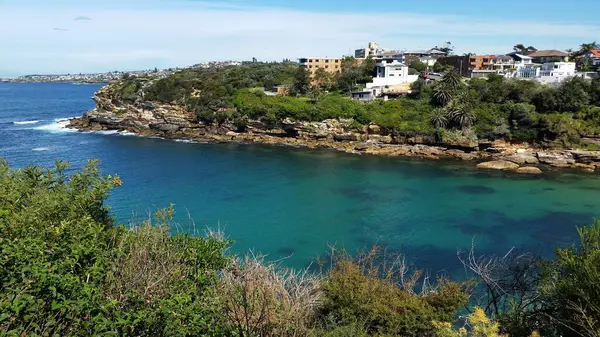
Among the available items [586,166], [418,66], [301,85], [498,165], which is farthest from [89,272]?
[418,66]

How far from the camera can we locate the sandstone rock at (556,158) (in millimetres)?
45219

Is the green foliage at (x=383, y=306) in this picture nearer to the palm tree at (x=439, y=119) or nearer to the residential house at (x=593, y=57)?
the palm tree at (x=439, y=119)

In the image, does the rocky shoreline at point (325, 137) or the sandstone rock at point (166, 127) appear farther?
the sandstone rock at point (166, 127)

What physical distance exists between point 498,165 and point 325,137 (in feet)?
69.2

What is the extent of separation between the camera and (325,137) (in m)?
56.0

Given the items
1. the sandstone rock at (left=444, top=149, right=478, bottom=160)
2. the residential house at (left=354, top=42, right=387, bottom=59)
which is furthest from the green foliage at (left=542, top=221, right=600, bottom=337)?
the residential house at (left=354, top=42, right=387, bottom=59)

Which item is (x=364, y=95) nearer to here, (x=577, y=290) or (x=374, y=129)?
(x=374, y=129)

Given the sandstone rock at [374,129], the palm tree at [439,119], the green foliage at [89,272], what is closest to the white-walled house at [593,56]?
the palm tree at [439,119]

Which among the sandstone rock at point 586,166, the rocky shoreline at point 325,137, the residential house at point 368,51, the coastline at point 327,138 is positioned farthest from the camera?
the residential house at point 368,51

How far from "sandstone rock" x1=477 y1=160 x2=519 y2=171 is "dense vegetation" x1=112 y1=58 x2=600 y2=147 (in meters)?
5.59

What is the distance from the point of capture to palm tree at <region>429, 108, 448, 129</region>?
51219 millimetres

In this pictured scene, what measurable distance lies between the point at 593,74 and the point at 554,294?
61.5 meters

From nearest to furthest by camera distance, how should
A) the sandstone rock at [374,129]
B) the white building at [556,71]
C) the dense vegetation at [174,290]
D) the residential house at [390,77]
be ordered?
the dense vegetation at [174,290]
the sandstone rock at [374,129]
the white building at [556,71]
the residential house at [390,77]

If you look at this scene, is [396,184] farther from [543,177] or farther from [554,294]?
[554,294]
